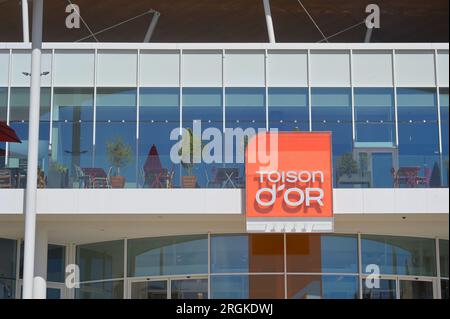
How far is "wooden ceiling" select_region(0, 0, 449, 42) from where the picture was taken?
2892 centimetres

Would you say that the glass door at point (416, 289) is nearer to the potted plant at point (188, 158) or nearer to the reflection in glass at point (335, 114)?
the reflection in glass at point (335, 114)

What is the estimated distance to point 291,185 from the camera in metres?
21.3

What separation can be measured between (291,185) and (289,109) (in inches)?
117

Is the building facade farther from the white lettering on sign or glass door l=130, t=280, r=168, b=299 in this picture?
the white lettering on sign

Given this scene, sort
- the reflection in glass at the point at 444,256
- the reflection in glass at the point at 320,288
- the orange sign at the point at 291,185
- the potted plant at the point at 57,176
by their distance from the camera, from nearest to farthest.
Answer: the orange sign at the point at 291,185 < the potted plant at the point at 57,176 < the reflection in glass at the point at 320,288 < the reflection in glass at the point at 444,256

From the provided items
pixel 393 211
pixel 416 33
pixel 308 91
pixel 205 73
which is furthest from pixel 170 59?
pixel 416 33

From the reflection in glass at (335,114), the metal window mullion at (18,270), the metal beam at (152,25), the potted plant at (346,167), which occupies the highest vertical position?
the metal beam at (152,25)

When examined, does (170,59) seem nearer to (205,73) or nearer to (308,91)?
(205,73)

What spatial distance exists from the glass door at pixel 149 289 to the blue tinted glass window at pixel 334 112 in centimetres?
560

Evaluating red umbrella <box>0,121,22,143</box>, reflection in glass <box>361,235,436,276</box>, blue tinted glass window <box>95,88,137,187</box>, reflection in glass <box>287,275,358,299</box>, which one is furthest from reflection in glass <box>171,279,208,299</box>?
red umbrella <box>0,121,22,143</box>

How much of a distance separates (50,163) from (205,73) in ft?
16.1

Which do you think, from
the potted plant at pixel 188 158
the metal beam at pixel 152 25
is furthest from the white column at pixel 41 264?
the metal beam at pixel 152 25

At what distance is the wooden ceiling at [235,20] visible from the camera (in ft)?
94.9

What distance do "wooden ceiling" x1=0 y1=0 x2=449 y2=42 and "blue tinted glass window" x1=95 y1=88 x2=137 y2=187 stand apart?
6.01m
